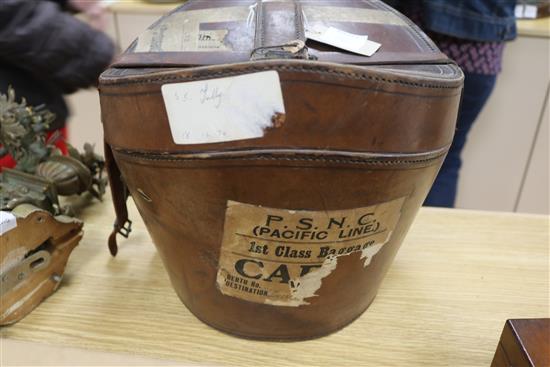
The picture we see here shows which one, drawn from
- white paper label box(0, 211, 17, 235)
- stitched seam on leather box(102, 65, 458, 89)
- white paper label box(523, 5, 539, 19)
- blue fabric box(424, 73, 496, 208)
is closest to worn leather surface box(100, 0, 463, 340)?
stitched seam on leather box(102, 65, 458, 89)

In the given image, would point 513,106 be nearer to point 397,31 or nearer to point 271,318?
point 397,31

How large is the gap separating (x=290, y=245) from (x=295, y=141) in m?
0.15

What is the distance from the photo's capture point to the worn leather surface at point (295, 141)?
571mm

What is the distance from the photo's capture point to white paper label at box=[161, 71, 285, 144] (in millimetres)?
562

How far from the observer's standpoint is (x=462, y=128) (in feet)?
5.16

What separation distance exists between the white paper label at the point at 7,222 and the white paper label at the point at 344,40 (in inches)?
19.7

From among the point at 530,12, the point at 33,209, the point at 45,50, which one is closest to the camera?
the point at 33,209

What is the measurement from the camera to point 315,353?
788mm

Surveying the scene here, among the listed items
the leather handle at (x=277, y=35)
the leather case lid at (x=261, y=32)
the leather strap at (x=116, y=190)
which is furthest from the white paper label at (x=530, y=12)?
the leather strap at (x=116, y=190)

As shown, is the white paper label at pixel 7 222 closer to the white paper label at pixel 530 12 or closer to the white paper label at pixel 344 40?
the white paper label at pixel 344 40

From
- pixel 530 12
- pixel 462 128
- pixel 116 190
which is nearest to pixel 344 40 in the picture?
pixel 116 190

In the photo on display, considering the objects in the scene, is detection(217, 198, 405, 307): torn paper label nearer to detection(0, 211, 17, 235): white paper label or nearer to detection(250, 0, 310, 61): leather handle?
detection(250, 0, 310, 61): leather handle

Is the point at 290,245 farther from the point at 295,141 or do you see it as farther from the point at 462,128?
the point at 462,128

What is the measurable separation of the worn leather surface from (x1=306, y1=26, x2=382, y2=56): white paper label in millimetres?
14
